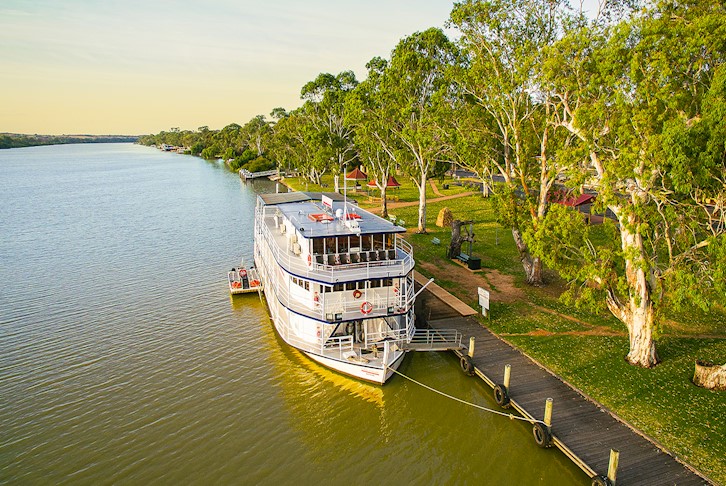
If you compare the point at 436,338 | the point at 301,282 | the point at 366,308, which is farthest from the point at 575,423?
the point at 301,282

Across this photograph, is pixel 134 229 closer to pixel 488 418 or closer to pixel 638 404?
pixel 488 418

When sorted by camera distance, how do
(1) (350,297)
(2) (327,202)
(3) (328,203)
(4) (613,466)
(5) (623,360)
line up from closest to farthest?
(4) (613,466) < (5) (623,360) < (1) (350,297) < (3) (328,203) < (2) (327,202)

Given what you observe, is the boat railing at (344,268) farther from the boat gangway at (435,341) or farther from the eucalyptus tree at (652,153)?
the eucalyptus tree at (652,153)

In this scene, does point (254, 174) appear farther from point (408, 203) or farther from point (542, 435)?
point (542, 435)

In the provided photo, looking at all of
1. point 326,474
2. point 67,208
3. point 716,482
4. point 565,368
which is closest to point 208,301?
point 326,474

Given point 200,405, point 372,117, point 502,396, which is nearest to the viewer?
point 502,396
